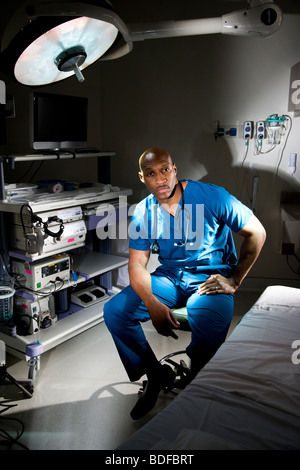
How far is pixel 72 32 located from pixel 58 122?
1528 mm

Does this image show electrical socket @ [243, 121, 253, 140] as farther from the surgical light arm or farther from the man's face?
the surgical light arm

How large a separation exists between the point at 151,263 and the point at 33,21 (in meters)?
2.67

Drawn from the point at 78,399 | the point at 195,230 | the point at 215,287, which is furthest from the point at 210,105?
the point at 78,399

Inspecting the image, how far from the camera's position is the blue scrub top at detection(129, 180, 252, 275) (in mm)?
2034

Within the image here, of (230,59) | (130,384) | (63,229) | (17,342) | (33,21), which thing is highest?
(230,59)

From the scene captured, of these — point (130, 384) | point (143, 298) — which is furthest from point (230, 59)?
point (130, 384)

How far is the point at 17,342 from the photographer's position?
232 centimetres

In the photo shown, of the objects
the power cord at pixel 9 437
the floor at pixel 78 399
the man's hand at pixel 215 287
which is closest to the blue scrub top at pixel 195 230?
the man's hand at pixel 215 287

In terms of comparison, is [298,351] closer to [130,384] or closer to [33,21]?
[130,384]

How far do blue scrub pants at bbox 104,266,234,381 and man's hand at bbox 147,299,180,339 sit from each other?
3.0 inches

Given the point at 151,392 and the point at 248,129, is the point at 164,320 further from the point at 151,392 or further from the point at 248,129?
the point at 248,129

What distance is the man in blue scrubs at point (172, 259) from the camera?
75.9 inches

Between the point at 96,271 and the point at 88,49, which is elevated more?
the point at 88,49

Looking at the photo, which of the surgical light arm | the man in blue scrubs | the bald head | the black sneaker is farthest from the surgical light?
the black sneaker
